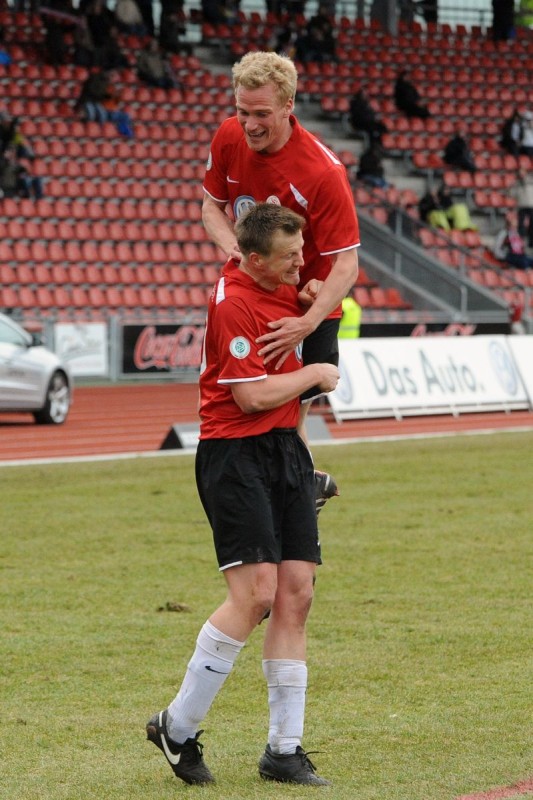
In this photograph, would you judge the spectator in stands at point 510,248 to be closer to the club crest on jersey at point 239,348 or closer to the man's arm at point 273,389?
the man's arm at point 273,389

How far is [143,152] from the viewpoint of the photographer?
30.0m

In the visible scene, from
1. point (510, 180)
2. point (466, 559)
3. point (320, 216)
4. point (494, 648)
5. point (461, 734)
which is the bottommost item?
point (510, 180)

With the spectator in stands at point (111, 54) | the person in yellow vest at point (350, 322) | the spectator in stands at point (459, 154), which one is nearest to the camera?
the person in yellow vest at point (350, 322)

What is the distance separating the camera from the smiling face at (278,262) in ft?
16.6

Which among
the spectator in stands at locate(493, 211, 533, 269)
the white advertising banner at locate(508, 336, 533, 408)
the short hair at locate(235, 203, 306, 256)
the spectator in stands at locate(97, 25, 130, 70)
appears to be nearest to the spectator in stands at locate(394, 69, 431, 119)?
the spectator in stands at locate(493, 211, 533, 269)

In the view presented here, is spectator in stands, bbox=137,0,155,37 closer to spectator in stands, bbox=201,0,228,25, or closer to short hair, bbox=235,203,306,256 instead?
spectator in stands, bbox=201,0,228,25

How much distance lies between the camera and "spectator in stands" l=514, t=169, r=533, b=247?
3300 centimetres

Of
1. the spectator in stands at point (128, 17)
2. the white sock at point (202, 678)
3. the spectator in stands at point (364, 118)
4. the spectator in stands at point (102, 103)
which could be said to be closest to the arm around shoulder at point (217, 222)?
the white sock at point (202, 678)

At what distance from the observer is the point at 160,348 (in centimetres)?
2523

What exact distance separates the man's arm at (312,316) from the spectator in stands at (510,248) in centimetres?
2716

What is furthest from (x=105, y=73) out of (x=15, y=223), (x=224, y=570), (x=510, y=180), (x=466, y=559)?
(x=224, y=570)

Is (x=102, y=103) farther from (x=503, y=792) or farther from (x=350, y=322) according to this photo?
(x=503, y=792)

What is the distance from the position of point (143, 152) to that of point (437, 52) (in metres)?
12.0

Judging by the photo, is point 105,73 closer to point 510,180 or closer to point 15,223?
point 15,223
